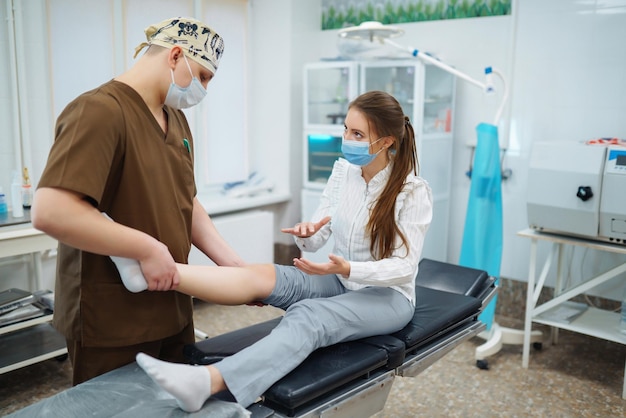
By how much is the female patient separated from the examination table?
4 centimetres

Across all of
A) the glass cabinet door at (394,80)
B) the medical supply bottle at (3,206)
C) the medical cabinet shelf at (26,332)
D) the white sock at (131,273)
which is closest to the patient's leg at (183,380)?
the white sock at (131,273)

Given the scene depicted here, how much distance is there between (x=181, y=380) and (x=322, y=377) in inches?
14.4

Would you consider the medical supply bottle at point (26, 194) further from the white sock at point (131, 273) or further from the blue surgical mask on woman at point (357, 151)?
the blue surgical mask on woman at point (357, 151)

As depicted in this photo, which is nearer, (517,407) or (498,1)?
(517,407)

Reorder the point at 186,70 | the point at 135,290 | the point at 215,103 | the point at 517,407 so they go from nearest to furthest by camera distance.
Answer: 1. the point at 135,290
2. the point at 186,70
3. the point at 517,407
4. the point at 215,103

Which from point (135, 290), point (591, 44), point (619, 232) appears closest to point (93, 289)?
point (135, 290)

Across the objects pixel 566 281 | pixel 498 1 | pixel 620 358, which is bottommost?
pixel 620 358

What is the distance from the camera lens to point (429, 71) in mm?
3586

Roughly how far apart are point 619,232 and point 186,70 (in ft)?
7.16

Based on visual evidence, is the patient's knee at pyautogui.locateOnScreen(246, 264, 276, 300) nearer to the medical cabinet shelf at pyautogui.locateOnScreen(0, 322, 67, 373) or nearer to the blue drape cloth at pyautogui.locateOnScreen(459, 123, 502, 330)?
the medical cabinet shelf at pyautogui.locateOnScreen(0, 322, 67, 373)

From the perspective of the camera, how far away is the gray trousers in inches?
52.5

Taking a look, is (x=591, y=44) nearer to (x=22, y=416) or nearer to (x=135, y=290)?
(x=135, y=290)

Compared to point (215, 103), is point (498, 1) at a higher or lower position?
higher

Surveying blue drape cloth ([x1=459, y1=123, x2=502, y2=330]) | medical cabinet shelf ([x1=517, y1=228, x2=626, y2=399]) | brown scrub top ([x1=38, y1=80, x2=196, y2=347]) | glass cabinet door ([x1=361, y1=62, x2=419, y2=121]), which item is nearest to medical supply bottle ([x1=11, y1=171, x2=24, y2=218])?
brown scrub top ([x1=38, y1=80, x2=196, y2=347])
